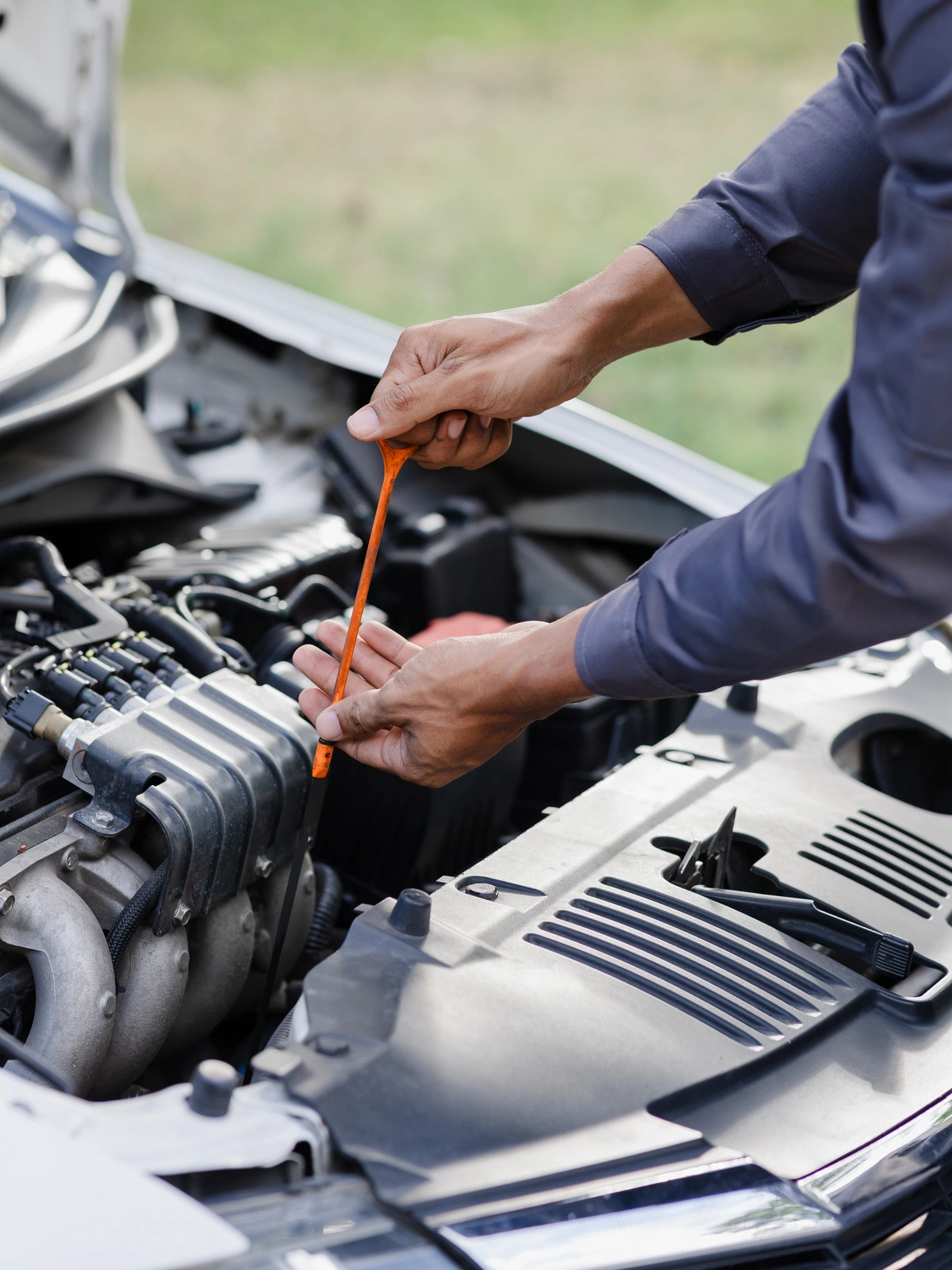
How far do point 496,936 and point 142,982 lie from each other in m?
0.36

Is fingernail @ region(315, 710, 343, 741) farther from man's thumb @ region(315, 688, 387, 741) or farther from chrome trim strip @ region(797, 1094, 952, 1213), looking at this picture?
chrome trim strip @ region(797, 1094, 952, 1213)

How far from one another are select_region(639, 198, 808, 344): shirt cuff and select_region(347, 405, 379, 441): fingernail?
1.47 ft

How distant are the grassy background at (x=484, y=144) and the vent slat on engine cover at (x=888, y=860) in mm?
3860

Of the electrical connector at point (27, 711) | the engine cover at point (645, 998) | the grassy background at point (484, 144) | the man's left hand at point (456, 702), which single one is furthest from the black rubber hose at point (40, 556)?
the grassy background at point (484, 144)

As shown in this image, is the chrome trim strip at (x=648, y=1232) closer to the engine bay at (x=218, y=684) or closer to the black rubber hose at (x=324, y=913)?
the engine bay at (x=218, y=684)

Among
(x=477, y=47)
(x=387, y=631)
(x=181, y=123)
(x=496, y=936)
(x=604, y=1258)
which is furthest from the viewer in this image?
(x=477, y=47)

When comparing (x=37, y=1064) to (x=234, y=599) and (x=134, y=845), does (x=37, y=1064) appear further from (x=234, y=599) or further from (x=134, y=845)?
(x=234, y=599)

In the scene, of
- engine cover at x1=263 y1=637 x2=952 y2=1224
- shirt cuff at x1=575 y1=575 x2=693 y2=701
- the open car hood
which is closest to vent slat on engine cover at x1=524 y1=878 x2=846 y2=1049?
engine cover at x1=263 y1=637 x2=952 y2=1224

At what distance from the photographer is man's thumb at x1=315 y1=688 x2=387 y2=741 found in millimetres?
1339

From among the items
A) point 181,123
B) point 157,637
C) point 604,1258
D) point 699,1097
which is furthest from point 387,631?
point 181,123

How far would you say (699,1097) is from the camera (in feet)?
3.67

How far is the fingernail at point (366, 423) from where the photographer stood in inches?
57.1

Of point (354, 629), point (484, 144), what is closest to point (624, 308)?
point (354, 629)

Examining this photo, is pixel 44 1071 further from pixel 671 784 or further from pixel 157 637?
pixel 671 784
